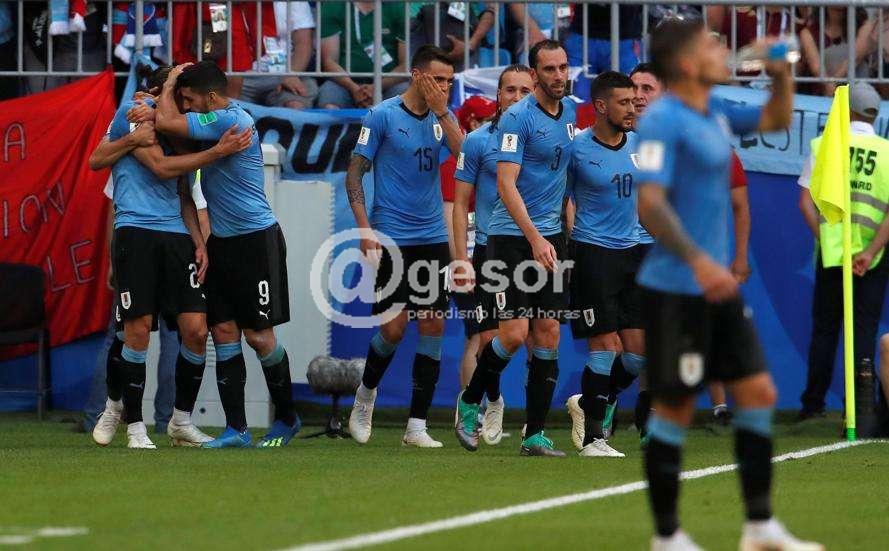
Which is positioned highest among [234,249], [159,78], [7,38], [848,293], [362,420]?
[7,38]

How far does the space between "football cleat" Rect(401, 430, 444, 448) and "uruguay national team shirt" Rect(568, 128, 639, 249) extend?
5.51ft

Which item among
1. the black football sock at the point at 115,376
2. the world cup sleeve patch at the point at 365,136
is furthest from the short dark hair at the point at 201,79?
the black football sock at the point at 115,376

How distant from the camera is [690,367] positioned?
232 inches

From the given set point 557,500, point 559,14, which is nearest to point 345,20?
point 559,14

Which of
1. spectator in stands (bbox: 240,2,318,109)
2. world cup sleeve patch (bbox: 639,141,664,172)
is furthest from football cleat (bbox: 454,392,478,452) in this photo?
world cup sleeve patch (bbox: 639,141,664,172)

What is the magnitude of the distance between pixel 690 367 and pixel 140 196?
5.46 metres

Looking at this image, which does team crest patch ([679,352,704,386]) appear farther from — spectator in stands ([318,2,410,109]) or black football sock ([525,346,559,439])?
spectator in stands ([318,2,410,109])

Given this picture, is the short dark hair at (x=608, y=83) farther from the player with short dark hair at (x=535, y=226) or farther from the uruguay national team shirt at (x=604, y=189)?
the uruguay national team shirt at (x=604, y=189)

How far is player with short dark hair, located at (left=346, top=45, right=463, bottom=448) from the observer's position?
36.4ft

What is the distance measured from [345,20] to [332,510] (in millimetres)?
7054

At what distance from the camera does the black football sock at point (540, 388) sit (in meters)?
10.2

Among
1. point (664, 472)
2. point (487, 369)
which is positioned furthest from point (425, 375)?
point (664, 472)

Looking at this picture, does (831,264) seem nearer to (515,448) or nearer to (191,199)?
(515,448)

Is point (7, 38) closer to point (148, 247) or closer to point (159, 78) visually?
point (159, 78)
